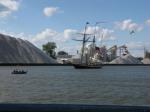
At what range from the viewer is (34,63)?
639ft

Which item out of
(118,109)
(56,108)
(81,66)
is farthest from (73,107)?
(81,66)

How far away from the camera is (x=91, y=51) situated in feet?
581

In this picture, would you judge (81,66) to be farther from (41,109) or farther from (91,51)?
(41,109)

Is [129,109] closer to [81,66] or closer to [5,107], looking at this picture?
[5,107]

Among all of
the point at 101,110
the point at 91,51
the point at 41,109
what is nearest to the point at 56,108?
the point at 41,109

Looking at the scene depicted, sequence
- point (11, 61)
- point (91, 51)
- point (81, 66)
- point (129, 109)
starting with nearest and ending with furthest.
A: point (129, 109), point (81, 66), point (91, 51), point (11, 61)

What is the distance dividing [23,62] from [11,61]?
5978 millimetres

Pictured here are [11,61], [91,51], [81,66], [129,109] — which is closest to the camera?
[129,109]

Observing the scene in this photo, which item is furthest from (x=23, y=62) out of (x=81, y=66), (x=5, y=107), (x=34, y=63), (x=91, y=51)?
(x=5, y=107)

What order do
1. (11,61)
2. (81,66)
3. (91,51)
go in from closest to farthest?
1. (81,66)
2. (91,51)
3. (11,61)

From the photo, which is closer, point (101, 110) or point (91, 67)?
point (101, 110)

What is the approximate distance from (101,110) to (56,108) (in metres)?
0.68

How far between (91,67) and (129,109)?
431ft

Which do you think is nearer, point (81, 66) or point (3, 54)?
point (81, 66)
